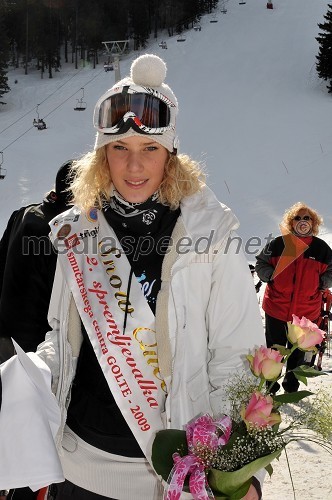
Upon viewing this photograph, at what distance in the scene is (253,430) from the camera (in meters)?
1.59

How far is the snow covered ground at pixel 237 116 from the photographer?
2197 cm

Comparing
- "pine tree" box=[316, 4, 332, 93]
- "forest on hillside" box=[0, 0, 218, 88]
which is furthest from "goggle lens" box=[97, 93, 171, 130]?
"forest on hillside" box=[0, 0, 218, 88]

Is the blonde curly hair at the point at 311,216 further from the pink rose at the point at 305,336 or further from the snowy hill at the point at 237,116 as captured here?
the snowy hill at the point at 237,116

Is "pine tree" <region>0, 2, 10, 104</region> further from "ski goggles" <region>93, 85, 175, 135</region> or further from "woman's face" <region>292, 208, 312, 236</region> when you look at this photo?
Answer: "ski goggles" <region>93, 85, 175, 135</region>

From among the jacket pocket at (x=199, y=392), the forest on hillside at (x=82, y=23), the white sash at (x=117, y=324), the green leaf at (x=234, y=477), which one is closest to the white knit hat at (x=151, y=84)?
the white sash at (x=117, y=324)

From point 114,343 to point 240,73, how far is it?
38328 mm

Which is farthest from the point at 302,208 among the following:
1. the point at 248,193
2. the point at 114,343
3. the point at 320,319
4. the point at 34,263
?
the point at 248,193

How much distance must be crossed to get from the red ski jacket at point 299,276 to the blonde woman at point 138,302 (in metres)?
3.36

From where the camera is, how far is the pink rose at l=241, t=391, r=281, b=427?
1549 mm

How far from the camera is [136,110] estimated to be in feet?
7.32

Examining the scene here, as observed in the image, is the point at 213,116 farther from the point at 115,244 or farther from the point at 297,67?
the point at 115,244

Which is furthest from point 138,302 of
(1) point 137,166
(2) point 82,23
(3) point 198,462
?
(2) point 82,23

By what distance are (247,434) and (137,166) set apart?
0.98m

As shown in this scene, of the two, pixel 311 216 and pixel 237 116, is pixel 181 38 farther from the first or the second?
pixel 311 216
